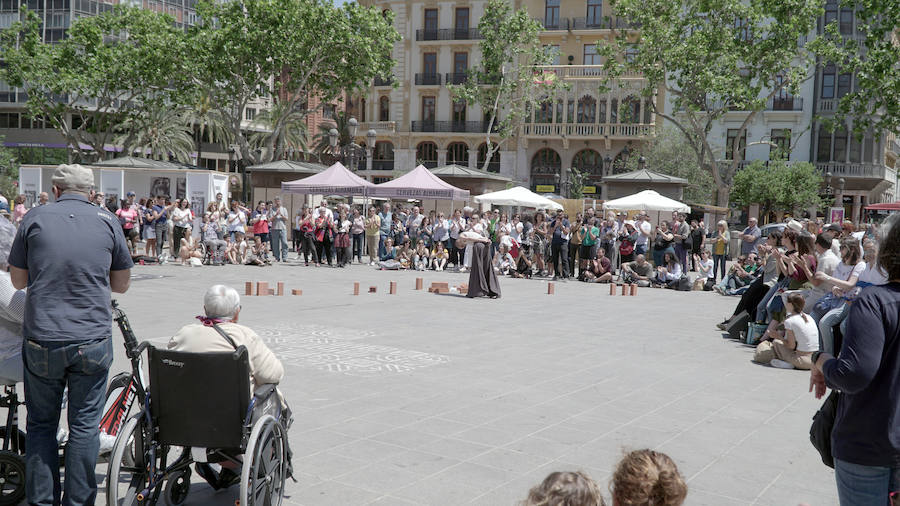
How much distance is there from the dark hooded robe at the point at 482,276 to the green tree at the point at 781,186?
109ft

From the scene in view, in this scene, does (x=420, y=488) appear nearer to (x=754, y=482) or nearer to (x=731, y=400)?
(x=754, y=482)

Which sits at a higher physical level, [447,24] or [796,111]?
[447,24]

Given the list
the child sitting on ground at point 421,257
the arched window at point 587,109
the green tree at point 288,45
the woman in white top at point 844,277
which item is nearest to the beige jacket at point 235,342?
the woman in white top at point 844,277

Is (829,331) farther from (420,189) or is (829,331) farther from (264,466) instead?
(420,189)

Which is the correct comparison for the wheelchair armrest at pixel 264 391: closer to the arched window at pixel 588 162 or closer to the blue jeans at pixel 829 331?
the blue jeans at pixel 829 331

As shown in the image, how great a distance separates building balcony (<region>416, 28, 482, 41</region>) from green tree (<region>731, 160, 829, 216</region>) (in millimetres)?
20144

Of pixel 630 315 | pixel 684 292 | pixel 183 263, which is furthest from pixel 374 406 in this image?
pixel 183 263

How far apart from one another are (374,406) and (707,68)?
28725 millimetres

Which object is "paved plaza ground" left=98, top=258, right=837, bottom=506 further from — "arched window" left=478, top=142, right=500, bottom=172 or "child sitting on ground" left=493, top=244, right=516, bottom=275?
"arched window" left=478, top=142, right=500, bottom=172

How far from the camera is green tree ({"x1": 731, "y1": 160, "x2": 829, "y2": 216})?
144 ft

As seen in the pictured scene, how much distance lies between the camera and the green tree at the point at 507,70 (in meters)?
45.3

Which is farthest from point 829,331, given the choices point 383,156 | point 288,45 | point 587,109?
point 383,156

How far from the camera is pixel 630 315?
13469 millimetres

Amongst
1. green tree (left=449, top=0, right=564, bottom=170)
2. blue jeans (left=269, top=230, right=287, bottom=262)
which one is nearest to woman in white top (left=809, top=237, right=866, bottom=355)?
blue jeans (left=269, top=230, right=287, bottom=262)
